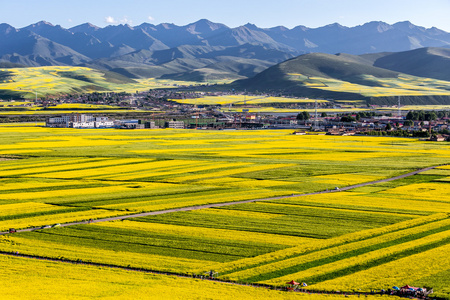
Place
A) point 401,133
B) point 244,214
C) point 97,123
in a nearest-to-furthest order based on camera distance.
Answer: point 244,214 < point 401,133 < point 97,123

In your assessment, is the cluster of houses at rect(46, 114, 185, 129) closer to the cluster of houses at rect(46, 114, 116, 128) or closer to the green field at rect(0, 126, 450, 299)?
the cluster of houses at rect(46, 114, 116, 128)

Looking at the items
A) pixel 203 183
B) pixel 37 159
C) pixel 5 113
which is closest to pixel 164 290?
pixel 203 183

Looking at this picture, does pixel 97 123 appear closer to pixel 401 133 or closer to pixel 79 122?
pixel 79 122

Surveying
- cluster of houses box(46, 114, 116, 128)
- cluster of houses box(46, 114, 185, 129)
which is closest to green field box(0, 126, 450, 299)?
cluster of houses box(46, 114, 185, 129)

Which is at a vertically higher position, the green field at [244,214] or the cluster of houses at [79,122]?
the cluster of houses at [79,122]

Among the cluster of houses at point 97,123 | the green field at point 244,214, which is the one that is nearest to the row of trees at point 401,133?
the green field at point 244,214

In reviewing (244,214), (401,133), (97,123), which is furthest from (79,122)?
(244,214)

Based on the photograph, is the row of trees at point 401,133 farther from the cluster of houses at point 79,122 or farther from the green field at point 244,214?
the cluster of houses at point 79,122

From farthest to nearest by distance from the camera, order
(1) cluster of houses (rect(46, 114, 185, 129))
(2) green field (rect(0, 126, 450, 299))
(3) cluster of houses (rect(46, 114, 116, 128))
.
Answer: (3) cluster of houses (rect(46, 114, 116, 128)) → (1) cluster of houses (rect(46, 114, 185, 129)) → (2) green field (rect(0, 126, 450, 299))
